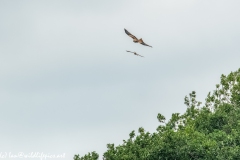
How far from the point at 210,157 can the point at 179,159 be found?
1.54m

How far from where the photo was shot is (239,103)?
44438 millimetres

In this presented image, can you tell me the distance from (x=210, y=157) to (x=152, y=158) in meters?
2.91

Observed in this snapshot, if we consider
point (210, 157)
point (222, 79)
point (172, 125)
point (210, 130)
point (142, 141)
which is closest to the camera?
point (210, 157)

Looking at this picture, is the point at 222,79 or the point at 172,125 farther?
the point at 222,79

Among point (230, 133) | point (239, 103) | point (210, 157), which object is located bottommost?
point (210, 157)

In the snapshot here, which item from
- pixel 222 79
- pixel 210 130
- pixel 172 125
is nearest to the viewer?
pixel 210 130

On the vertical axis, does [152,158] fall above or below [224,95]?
below

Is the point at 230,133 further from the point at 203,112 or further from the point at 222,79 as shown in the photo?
the point at 222,79

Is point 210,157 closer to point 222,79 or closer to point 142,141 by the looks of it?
point 142,141

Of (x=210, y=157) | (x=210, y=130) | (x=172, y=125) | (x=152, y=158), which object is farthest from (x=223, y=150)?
(x=172, y=125)

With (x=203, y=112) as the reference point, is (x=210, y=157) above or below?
below

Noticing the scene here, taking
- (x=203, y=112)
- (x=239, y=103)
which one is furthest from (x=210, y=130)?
(x=239, y=103)

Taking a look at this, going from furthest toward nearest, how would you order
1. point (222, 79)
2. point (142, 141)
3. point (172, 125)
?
point (222, 79)
point (172, 125)
point (142, 141)

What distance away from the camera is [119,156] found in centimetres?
3622
